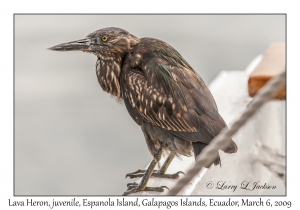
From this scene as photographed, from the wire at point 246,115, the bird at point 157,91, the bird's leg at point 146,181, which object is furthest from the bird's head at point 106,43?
the wire at point 246,115

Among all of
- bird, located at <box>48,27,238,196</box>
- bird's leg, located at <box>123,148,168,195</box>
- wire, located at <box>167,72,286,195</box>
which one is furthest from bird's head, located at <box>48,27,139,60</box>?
wire, located at <box>167,72,286,195</box>

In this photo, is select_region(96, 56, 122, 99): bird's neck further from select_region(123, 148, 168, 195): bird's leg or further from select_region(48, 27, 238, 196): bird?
select_region(123, 148, 168, 195): bird's leg

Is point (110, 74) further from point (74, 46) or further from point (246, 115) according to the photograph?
point (246, 115)

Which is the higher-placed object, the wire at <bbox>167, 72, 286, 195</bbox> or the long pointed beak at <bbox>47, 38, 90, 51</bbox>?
the long pointed beak at <bbox>47, 38, 90, 51</bbox>

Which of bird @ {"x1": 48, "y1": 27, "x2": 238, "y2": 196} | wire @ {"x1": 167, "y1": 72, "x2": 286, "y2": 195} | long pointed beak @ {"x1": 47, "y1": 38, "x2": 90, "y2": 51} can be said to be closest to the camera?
wire @ {"x1": 167, "y1": 72, "x2": 286, "y2": 195}

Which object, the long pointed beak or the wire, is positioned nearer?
the wire

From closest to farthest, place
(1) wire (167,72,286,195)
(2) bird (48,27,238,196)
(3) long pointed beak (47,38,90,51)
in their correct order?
1. (1) wire (167,72,286,195)
2. (2) bird (48,27,238,196)
3. (3) long pointed beak (47,38,90,51)
